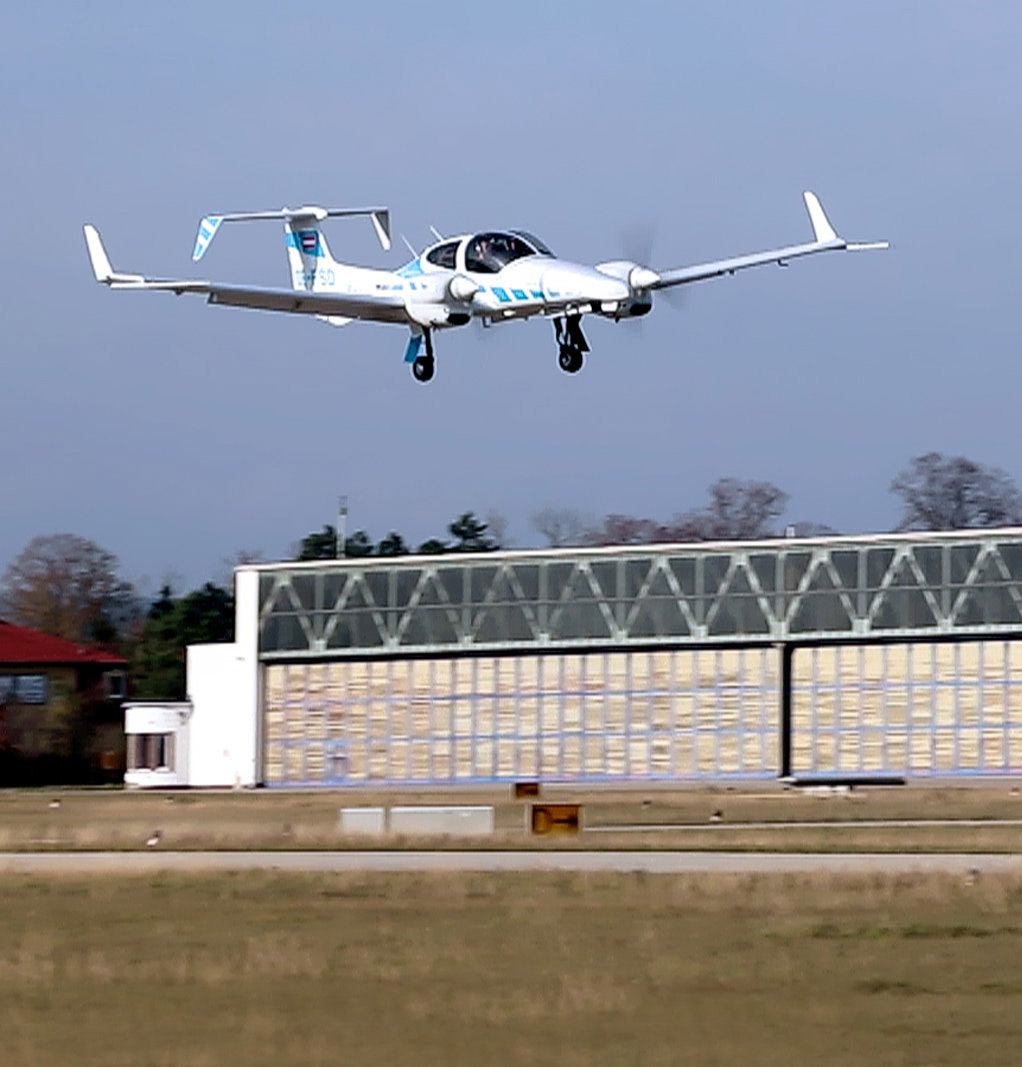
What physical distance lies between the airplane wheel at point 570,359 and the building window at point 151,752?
43449 mm

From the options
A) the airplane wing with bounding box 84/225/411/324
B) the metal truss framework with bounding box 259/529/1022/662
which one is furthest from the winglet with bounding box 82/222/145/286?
the metal truss framework with bounding box 259/529/1022/662

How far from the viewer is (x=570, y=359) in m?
37.2

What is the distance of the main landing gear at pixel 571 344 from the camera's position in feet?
122

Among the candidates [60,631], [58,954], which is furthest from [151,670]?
[58,954]

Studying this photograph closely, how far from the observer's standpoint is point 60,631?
129 m

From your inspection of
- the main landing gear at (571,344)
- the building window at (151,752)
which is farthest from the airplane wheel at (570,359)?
the building window at (151,752)

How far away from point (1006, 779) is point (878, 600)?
660 centimetres

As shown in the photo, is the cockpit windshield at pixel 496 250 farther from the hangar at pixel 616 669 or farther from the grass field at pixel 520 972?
the hangar at pixel 616 669

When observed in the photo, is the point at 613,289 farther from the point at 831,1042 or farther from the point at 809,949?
the point at 831,1042

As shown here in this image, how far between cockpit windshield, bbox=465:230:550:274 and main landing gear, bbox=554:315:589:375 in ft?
4.85

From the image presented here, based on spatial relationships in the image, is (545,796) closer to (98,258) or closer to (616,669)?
(616,669)

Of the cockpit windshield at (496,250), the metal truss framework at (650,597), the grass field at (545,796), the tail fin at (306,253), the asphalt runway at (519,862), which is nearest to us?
the asphalt runway at (519,862)

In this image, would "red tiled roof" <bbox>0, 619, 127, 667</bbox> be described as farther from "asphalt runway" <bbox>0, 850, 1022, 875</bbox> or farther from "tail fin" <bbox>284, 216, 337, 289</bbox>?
"asphalt runway" <bbox>0, 850, 1022, 875</bbox>

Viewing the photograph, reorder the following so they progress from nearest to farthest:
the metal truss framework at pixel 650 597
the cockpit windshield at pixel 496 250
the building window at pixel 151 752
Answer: the cockpit windshield at pixel 496 250
the metal truss framework at pixel 650 597
the building window at pixel 151 752
